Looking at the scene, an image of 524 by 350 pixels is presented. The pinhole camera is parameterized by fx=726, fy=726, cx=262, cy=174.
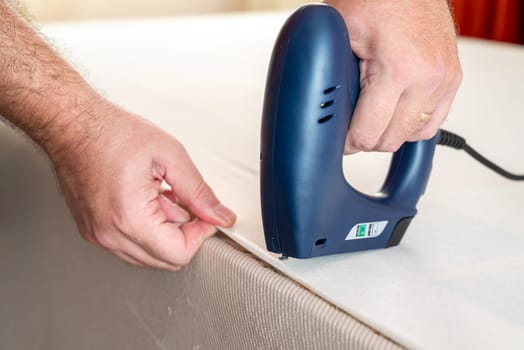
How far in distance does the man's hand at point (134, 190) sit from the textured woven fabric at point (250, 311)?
0.02 m

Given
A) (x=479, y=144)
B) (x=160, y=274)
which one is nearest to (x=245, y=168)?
(x=160, y=274)

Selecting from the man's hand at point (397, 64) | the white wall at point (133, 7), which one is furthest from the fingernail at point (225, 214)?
the white wall at point (133, 7)

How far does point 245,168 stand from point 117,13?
2340 mm

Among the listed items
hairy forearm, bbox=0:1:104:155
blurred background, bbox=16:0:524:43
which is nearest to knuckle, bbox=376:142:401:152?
hairy forearm, bbox=0:1:104:155

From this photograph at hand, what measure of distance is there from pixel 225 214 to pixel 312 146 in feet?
0.40

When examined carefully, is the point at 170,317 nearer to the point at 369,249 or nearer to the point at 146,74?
the point at 369,249

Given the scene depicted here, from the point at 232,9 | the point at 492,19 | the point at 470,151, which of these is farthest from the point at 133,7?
the point at 470,151

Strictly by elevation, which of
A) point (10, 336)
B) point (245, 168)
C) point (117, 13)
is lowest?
point (117, 13)

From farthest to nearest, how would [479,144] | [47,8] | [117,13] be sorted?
[117,13] → [47,8] → [479,144]

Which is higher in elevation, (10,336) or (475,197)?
(475,197)

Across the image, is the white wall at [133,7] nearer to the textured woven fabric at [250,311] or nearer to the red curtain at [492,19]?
the red curtain at [492,19]

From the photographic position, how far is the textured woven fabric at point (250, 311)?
0.44 m

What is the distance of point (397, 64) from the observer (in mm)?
498

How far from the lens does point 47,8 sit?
2.70 meters
